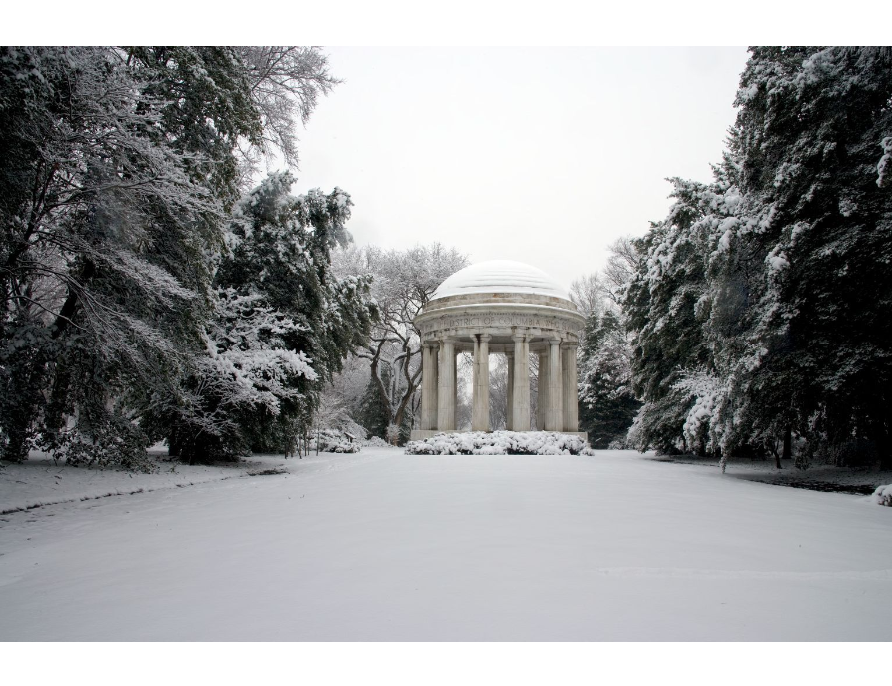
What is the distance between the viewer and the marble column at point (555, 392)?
31.5 meters

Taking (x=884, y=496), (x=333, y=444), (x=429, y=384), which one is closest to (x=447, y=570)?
(x=884, y=496)

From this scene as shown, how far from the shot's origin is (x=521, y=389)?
102 ft

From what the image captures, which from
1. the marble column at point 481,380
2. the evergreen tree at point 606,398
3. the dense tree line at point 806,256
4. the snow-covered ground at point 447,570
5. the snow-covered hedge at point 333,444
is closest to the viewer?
the snow-covered ground at point 447,570

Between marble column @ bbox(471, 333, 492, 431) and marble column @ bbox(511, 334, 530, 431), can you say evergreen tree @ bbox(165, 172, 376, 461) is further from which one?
marble column @ bbox(511, 334, 530, 431)

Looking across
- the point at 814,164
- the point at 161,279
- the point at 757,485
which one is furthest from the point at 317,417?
the point at 814,164

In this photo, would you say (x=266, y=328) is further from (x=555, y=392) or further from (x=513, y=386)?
(x=555, y=392)

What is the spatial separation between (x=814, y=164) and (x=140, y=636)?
52.3 ft

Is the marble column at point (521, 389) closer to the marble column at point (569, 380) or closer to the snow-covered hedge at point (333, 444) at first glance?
the marble column at point (569, 380)

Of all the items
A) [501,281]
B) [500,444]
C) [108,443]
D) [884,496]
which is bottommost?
[884,496]

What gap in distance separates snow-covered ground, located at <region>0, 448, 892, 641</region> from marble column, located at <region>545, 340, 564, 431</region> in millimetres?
21179

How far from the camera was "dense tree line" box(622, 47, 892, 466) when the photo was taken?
41.2 feet

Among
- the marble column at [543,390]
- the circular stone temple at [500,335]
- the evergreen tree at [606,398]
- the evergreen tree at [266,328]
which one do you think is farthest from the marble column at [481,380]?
the evergreen tree at [606,398]

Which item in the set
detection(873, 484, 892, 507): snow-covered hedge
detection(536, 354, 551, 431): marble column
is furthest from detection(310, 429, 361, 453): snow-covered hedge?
detection(873, 484, 892, 507): snow-covered hedge

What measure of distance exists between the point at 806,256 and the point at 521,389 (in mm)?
18611
